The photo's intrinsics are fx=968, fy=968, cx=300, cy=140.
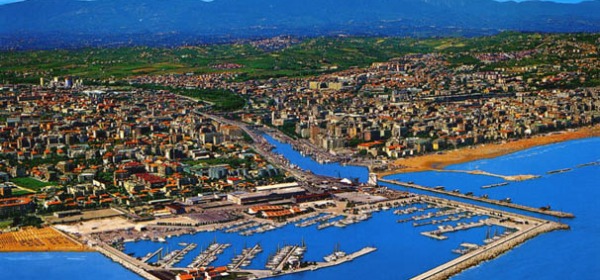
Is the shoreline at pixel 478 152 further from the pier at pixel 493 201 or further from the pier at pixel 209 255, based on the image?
the pier at pixel 209 255

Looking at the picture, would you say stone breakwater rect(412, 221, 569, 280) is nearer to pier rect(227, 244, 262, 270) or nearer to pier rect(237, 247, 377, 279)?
pier rect(237, 247, 377, 279)

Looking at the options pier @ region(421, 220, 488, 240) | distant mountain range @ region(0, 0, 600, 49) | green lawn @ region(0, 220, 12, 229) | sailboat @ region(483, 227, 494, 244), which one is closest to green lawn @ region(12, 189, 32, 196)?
green lawn @ region(0, 220, 12, 229)

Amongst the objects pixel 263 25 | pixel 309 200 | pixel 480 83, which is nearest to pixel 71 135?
pixel 309 200

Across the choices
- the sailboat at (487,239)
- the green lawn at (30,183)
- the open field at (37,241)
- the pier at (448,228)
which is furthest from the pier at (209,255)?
the green lawn at (30,183)

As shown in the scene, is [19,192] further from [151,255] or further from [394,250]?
[394,250]

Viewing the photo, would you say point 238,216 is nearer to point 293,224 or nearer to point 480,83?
point 293,224

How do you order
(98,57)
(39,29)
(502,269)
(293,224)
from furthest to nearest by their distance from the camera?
(39,29), (98,57), (293,224), (502,269)
